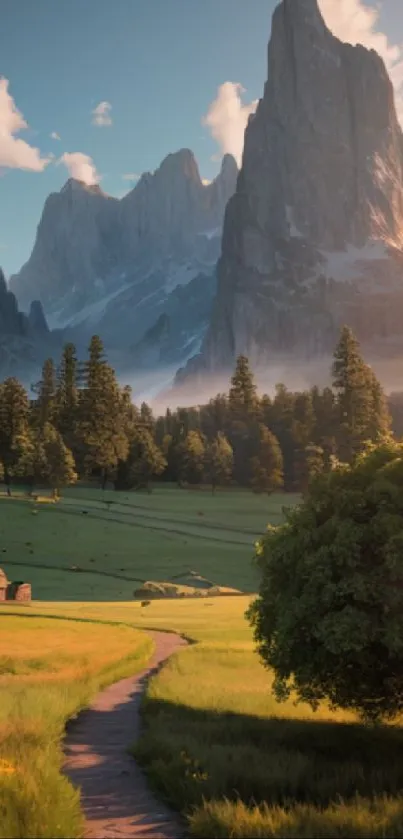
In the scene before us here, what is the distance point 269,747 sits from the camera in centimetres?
1481

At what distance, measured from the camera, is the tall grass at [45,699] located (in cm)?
973

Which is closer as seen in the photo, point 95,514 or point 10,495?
point 95,514

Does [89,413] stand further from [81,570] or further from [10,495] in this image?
[81,570]

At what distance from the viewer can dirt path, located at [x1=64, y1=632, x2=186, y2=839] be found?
10.3 m

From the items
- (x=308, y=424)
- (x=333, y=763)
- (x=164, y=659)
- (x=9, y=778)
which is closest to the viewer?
(x=9, y=778)

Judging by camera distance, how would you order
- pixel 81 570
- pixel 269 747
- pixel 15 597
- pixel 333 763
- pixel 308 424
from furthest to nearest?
pixel 308 424 < pixel 81 570 < pixel 15 597 < pixel 269 747 < pixel 333 763

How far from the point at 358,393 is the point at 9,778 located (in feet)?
383

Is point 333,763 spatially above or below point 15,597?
above

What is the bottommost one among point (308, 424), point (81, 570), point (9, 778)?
point (81, 570)

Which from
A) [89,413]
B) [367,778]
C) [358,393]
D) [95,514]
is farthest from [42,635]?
[358,393]

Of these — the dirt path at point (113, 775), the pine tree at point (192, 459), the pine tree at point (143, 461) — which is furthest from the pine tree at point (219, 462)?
the dirt path at point (113, 775)

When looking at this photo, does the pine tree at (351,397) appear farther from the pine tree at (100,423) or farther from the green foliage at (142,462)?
the pine tree at (100,423)

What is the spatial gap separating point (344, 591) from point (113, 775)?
228 inches

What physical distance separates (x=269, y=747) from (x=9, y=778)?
20.1 ft
